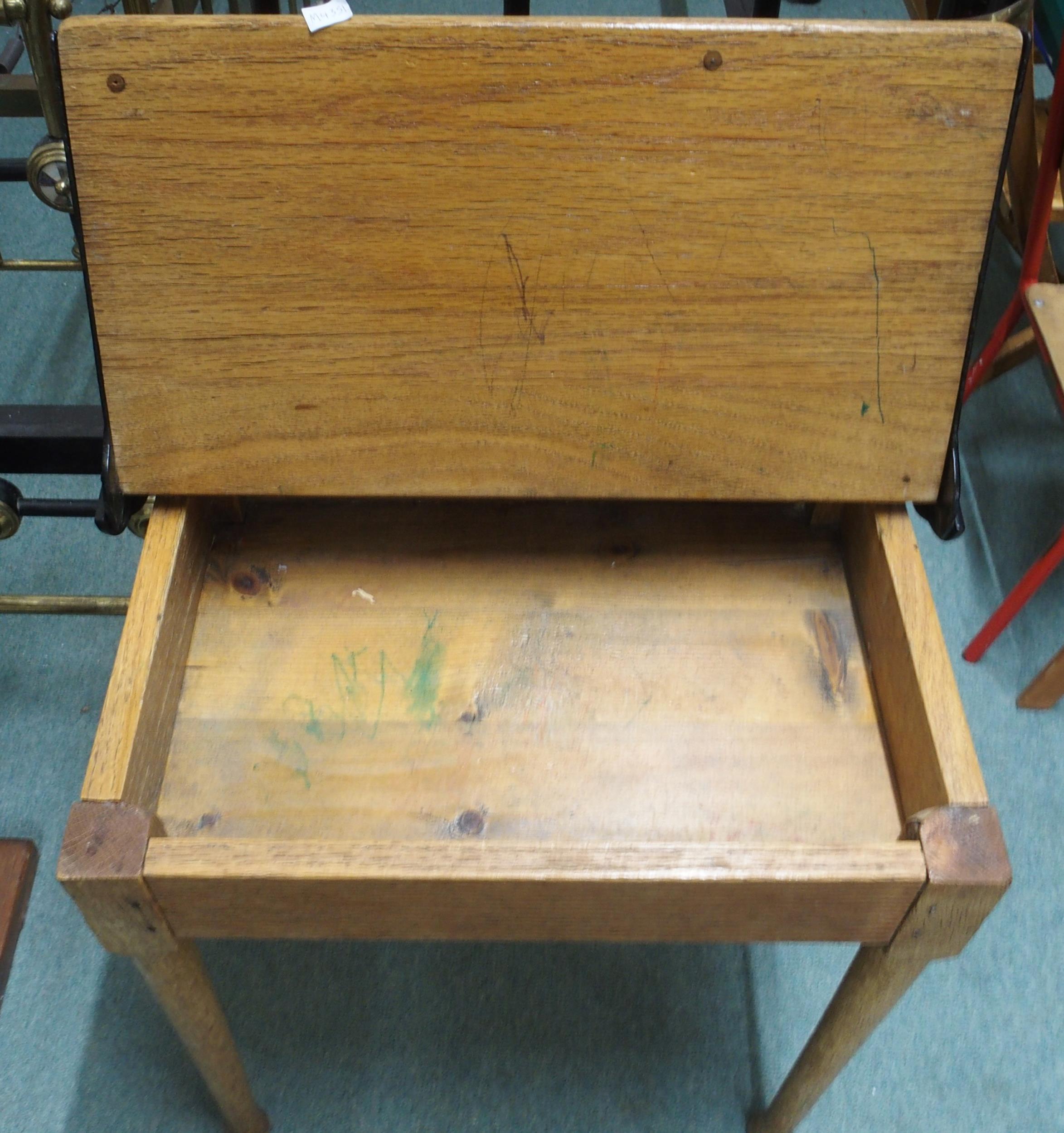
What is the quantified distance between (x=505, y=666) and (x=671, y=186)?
41 centimetres

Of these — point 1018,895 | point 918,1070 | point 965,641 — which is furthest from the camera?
point 965,641

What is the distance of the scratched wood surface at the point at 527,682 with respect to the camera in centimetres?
82

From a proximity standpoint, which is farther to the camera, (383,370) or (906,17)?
(906,17)

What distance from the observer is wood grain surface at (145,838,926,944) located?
0.65 metres

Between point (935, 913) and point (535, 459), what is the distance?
43 centimetres

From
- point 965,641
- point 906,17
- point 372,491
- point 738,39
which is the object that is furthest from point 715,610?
point 906,17

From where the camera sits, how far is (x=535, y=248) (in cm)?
74

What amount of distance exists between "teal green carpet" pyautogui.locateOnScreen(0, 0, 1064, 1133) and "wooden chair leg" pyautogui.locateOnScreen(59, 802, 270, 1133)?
354 mm

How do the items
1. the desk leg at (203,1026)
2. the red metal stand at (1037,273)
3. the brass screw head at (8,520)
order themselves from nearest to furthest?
the desk leg at (203,1026) → the brass screw head at (8,520) → the red metal stand at (1037,273)

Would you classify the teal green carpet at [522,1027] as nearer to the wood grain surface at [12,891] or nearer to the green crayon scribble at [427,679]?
the wood grain surface at [12,891]

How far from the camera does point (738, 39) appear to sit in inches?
27.2

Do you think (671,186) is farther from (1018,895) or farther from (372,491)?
(1018,895)

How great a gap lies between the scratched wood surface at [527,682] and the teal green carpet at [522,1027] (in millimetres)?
449

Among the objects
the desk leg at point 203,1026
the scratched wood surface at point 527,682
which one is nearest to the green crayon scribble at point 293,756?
the scratched wood surface at point 527,682
